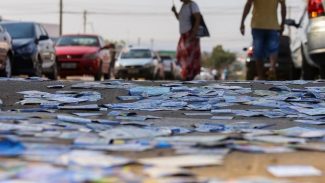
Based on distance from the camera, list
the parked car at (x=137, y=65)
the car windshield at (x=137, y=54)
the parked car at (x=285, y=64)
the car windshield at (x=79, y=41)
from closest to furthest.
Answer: the parked car at (x=285, y=64) < the car windshield at (x=79, y=41) < the parked car at (x=137, y=65) < the car windshield at (x=137, y=54)

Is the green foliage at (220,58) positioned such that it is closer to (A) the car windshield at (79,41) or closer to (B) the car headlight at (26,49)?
(A) the car windshield at (79,41)

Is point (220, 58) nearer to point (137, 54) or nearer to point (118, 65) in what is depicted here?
point (137, 54)

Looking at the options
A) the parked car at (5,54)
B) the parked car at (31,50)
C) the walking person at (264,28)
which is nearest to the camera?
the walking person at (264,28)

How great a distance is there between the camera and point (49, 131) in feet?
12.9

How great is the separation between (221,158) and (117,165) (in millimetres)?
581

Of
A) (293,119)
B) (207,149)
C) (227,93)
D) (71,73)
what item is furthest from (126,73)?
(207,149)

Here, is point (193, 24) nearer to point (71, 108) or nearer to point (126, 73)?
point (71, 108)

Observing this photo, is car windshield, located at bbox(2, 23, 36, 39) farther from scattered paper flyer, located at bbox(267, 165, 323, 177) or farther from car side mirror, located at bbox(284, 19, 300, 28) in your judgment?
scattered paper flyer, located at bbox(267, 165, 323, 177)

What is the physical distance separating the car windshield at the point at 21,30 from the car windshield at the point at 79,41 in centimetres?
421

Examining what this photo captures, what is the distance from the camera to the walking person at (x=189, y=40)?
A: 9.45 metres

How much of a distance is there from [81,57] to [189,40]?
7557 millimetres

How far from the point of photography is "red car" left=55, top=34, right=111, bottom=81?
16578mm

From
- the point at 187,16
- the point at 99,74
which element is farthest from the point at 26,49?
the point at 99,74

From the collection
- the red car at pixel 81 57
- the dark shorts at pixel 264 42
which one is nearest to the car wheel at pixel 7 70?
the dark shorts at pixel 264 42
